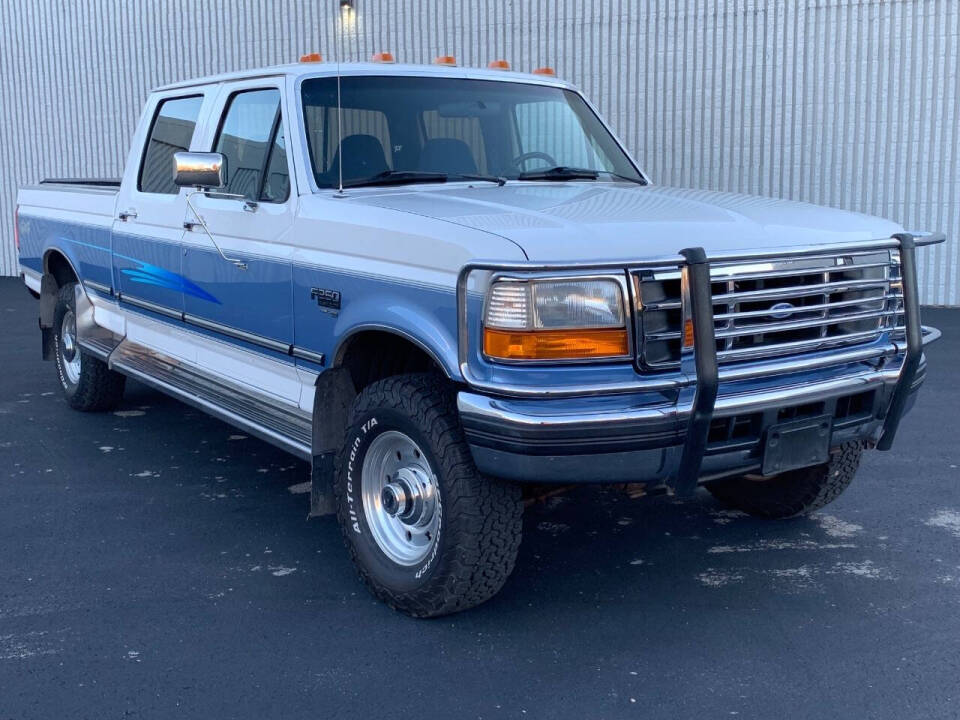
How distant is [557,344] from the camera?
130 inches

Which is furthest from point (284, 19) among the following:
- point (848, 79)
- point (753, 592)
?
point (753, 592)

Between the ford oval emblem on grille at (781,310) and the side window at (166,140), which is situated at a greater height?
the side window at (166,140)

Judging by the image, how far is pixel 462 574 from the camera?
3629 millimetres

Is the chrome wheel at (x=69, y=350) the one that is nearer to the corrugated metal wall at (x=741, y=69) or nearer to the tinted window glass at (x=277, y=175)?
the tinted window glass at (x=277, y=175)

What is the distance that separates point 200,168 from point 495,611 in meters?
2.25

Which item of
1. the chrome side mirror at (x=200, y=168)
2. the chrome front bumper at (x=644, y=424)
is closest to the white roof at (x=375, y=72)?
the chrome side mirror at (x=200, y=168)

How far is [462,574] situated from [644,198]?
5.59 ft

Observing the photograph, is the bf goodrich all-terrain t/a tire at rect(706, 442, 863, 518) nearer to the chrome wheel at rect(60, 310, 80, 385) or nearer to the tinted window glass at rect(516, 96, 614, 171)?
the tinted window glass at rect(516, 96, 614, 171)

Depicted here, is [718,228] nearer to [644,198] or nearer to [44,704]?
[644,198]

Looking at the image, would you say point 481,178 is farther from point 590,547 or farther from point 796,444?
point 796,444

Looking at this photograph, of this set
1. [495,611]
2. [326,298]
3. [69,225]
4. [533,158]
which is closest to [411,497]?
[495,611]

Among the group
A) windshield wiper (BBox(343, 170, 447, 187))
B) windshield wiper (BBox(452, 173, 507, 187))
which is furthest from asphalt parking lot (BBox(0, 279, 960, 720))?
windshield wiper (BBox(343, 170, 447, 187))

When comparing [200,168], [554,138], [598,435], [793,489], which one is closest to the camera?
[598,435]

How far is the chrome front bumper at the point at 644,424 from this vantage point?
3.24 m
